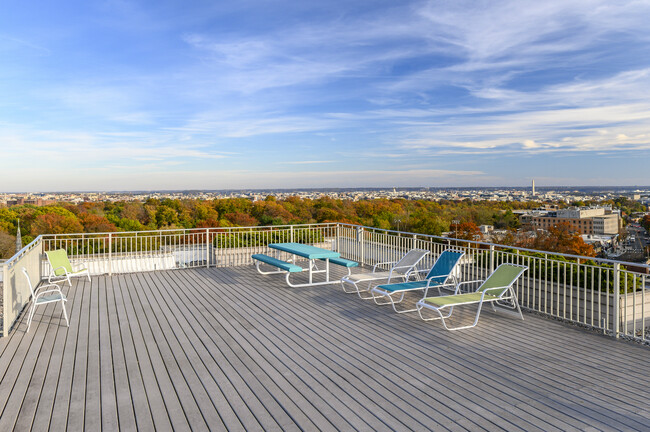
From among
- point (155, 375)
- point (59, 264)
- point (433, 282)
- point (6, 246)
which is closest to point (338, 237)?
point (433, 282)

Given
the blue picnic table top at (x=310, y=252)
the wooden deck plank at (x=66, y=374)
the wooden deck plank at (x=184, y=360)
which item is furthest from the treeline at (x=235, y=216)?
the wooden deck plank at (x=66, y=374)

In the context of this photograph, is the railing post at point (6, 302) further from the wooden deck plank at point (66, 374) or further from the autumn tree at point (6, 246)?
the autumn tree at point (6, 246)

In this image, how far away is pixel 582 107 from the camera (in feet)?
87.1

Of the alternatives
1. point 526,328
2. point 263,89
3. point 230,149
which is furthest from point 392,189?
point 526,328

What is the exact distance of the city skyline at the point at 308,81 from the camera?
16.0 m

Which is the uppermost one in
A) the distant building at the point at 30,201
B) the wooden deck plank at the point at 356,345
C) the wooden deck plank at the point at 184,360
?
the distant building at the point at 30,201

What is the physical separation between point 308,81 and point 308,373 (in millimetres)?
19318

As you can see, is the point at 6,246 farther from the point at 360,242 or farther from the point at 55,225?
the point at 360,242

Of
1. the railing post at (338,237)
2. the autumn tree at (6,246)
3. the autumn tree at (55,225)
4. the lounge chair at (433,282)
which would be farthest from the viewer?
the autumn tree at (55,225)

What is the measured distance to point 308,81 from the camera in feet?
69.6

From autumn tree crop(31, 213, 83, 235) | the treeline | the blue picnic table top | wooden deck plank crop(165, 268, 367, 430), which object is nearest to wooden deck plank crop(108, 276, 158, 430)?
wooden deck plank crop(165, 268, 367, 430)

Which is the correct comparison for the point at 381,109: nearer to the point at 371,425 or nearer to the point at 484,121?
the point at 484,121

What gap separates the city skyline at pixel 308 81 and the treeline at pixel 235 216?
675 cm

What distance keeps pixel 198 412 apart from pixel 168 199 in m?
56.4
